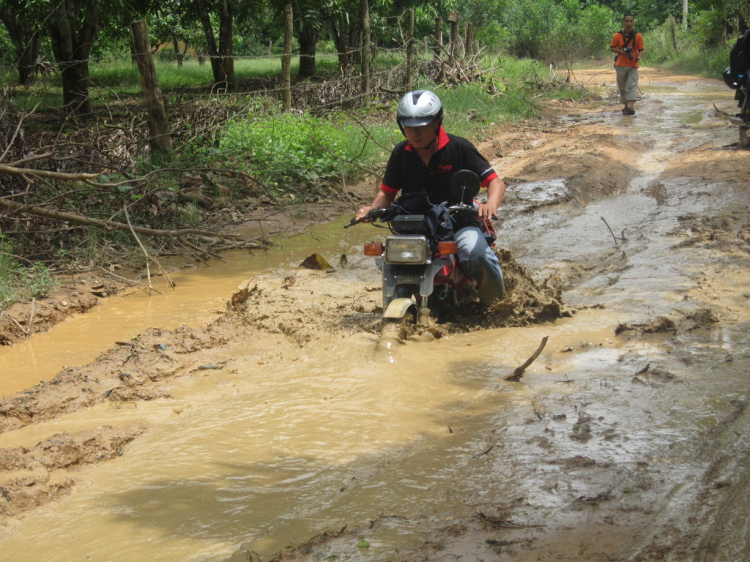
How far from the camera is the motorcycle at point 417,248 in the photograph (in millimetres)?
4410

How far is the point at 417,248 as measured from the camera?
4383mm

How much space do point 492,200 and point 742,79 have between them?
800 cm

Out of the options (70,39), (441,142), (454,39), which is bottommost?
(441,142)

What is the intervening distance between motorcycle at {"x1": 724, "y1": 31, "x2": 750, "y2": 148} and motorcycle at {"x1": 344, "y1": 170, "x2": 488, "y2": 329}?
23.7 ft

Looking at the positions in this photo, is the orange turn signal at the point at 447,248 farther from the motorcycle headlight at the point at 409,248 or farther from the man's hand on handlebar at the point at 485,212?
the man's hand on handlebar at the point at 485,212

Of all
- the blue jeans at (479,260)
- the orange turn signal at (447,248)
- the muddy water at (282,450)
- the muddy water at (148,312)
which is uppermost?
the orange turn signal at (447,248)

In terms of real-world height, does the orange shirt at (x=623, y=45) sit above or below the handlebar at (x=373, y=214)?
above

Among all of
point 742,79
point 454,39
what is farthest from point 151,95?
point 454,39

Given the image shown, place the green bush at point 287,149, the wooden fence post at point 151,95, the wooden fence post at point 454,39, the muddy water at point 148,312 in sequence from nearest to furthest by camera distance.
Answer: the muddy water at point 148,312 < the wooden fence post at point 151,95 < the green bush at point 287,149 < the wooden fence post at point 454,39


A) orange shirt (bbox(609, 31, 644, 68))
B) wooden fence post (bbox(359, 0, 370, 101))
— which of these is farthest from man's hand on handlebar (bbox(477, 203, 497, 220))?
orange shirt (bbox(609, 31, 644, 68))

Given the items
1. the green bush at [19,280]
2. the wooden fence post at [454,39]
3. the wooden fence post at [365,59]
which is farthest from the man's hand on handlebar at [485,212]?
the wooden fence post at [454,39]

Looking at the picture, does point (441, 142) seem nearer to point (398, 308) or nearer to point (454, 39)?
point (398, 308)

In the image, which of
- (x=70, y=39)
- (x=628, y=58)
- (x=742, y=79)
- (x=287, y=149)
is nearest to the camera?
(x=287, y=149)

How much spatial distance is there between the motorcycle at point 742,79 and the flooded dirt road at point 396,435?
4767 mm
